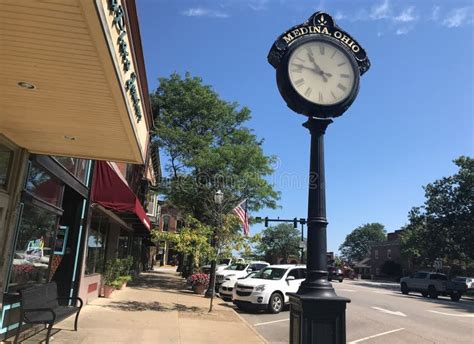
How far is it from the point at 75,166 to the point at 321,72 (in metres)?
7.65

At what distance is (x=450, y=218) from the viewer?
4166 centimetres

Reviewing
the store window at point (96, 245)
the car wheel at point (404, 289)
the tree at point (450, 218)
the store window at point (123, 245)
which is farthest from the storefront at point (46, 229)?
the tree at point (450, 218)

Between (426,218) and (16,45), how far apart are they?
4473 centimetres

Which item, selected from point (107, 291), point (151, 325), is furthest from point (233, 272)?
point (151, 325)

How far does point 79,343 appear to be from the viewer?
27.1 feet

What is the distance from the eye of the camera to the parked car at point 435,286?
3033 cm

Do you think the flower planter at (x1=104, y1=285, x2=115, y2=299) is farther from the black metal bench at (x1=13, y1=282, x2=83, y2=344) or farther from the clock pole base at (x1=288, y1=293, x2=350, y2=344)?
the clock pole base at (x1=288, y1=293, x2=350, y2=344)

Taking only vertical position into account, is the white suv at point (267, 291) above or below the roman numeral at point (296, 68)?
below

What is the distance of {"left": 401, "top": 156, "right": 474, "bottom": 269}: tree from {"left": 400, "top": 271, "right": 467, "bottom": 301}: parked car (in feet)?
30.4

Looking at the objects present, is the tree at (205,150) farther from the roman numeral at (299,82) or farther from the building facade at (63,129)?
the roman numeral at (299,82)

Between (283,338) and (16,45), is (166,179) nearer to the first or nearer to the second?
(283,338)

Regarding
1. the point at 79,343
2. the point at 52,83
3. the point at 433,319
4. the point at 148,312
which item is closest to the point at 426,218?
the point at 433,319

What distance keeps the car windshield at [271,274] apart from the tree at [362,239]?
129464mm

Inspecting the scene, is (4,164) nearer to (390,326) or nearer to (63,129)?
(63,129)
